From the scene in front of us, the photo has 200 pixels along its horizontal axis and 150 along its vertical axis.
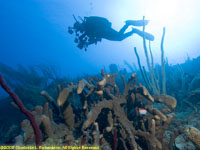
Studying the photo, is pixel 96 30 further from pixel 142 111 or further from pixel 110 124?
pixel 110 124

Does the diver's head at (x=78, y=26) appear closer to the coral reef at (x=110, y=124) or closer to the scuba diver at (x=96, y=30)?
the scuba diver at (x=96, y=30)

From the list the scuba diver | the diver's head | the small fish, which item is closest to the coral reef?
the small fish

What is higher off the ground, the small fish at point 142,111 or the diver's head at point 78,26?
the diver's head at point 78,26

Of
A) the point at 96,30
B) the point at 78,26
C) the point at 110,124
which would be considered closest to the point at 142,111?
the point at 110,124

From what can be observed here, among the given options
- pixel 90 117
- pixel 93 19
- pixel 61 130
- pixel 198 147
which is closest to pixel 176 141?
pixel 198 147

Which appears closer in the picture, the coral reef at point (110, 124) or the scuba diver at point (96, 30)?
the coral reef at point (110, 124)

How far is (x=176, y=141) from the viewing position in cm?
223

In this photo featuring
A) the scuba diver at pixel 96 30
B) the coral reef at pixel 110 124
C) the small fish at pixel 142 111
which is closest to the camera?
the coral reef at pixel 110 124

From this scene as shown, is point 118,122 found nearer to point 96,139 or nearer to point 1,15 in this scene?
point 96,139

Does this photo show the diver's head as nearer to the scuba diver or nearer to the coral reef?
the scuba diver

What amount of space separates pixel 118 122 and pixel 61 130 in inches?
44.7

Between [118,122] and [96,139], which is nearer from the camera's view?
[96,139]

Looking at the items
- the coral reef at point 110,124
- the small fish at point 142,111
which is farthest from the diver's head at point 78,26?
the small fish at point 142,111

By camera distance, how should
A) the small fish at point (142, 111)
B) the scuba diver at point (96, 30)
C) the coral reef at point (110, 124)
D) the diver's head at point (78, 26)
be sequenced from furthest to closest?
the diver's head at point (78, 26) < the scuba diver at point (96, 30) < the small fish at point (142, 111) < the coral reef at point (110, 124)
